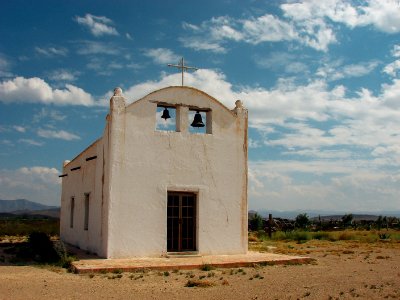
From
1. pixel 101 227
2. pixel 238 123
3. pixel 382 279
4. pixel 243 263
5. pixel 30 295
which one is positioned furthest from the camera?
pixel 238 123

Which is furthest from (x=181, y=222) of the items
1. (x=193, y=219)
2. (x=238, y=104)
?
(x=238, y=104)

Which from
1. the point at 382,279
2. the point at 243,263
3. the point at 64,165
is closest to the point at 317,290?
the point at 382,279

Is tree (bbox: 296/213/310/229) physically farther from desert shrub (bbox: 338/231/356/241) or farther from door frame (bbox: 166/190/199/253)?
door frame (bbox: 166/190/199/253)

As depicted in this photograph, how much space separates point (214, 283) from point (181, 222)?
4.16 m

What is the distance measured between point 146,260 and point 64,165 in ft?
33.4

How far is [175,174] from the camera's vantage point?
542 inches

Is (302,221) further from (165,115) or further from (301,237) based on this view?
(165,115)

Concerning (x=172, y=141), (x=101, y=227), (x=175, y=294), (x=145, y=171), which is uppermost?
(x=172, y=141)

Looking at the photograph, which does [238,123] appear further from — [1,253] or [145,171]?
[1,253]

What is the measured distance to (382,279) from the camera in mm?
10695

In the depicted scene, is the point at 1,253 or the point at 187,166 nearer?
the point at 187,166

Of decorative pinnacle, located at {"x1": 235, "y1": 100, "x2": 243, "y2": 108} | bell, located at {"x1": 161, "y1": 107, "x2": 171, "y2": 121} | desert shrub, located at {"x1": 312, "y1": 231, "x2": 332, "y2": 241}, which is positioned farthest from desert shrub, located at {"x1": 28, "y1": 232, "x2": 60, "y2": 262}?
desert shrub, located at {"x1": 312, "y1": 231, "x2": 332, "y2": 241}

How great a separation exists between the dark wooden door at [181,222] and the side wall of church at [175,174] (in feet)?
0.84

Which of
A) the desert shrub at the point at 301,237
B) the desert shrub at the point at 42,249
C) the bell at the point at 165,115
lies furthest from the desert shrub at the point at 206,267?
the desert shrub at the point at 301,237
